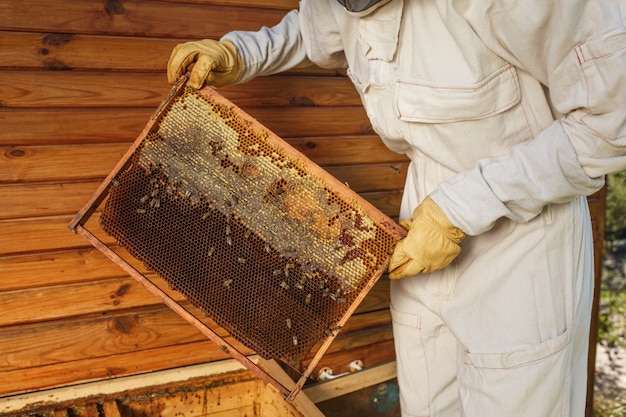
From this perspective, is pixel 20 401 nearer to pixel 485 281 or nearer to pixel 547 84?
pixel 485 281

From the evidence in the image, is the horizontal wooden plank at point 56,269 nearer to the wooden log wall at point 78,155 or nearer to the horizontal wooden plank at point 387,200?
the wooden log wall at point 78,155

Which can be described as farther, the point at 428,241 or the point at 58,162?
the point at 58,162

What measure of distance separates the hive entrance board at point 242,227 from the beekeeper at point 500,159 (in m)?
0.15

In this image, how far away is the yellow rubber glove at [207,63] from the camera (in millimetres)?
2172

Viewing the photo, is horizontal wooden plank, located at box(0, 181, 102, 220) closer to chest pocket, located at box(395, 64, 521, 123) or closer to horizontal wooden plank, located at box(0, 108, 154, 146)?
horizontal wooden plank, located at box(0, 108, 154, 146)

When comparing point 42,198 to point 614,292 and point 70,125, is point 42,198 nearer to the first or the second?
point 70,125

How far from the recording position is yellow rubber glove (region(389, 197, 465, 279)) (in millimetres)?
1963

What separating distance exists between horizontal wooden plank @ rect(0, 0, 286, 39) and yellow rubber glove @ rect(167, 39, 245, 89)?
0.43 metres

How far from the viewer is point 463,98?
1.92 meters

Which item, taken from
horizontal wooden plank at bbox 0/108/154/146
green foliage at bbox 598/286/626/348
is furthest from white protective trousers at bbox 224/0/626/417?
green foliage at bbox 598/286/626/348

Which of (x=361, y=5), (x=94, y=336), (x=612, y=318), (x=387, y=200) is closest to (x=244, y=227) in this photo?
(x=361, y=5)

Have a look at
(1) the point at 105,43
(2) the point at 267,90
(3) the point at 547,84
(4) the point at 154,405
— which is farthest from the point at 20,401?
(3) the point at 547,84

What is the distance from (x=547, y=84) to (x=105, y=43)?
174 centimetres

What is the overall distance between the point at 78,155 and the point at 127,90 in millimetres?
342
